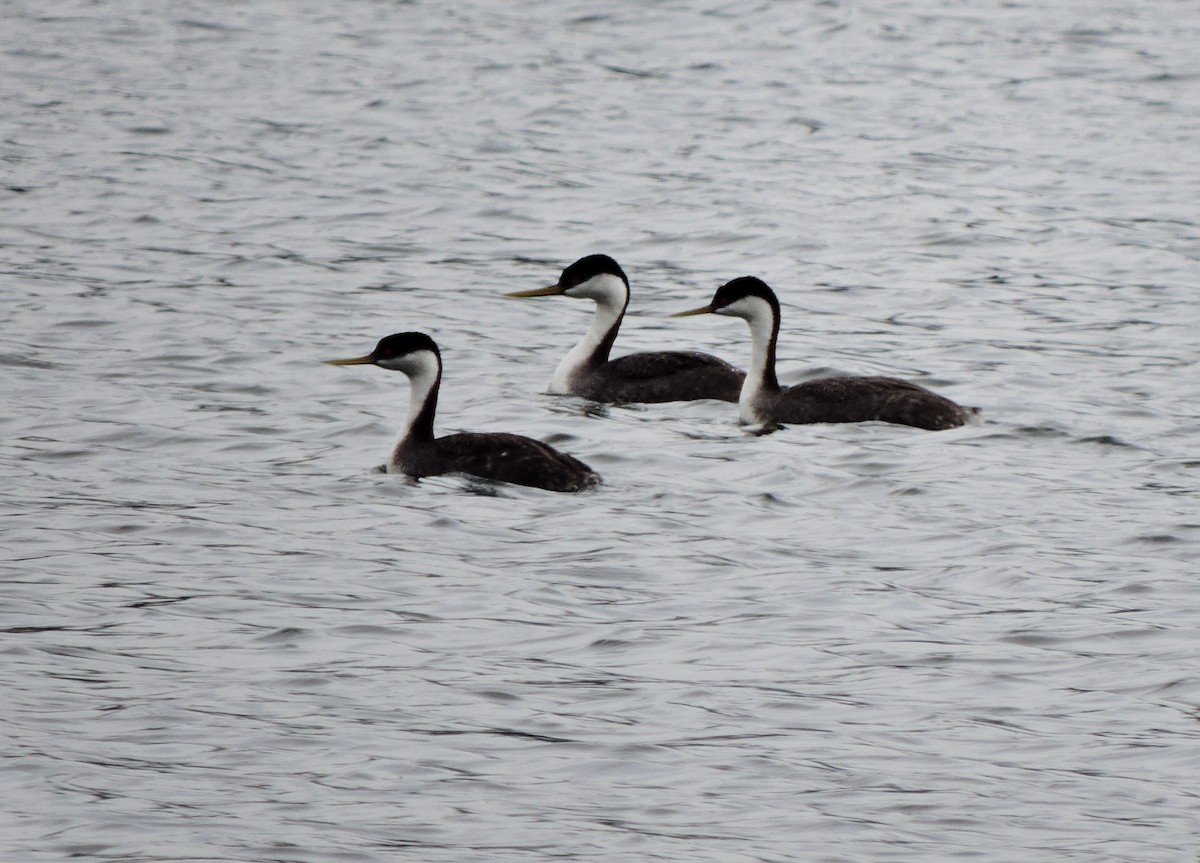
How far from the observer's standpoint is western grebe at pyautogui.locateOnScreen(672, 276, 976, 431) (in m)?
14.7

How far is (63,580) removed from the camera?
1111cm

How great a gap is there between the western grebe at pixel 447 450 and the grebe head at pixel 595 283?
269 cm

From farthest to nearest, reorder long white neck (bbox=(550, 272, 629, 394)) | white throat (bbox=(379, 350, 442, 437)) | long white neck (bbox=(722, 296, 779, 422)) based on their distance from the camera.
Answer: long white neck (bbox=(550, 272, 629, 394)) < long white neck (bbox=(722, 296, 779, 422)) < white throat (bbox=(379, 350, 442, 437))

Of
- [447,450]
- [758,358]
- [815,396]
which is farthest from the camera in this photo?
[758,358]

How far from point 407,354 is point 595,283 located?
3.01 metres

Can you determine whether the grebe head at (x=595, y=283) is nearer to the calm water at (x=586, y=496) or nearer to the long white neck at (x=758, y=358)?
the calm water at (x=586, y=496)

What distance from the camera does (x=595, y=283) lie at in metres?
16.5

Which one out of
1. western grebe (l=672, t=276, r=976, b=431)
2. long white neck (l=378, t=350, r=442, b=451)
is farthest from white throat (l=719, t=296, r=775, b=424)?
long white neck (l=378, t=350, r=442, b=451)

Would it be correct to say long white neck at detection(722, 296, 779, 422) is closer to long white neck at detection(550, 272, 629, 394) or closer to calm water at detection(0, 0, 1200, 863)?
calm water at detection(0, 0, 1200, 863)

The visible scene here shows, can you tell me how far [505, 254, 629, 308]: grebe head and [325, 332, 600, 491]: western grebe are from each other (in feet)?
8.83

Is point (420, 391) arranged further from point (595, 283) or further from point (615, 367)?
point (595, 283)

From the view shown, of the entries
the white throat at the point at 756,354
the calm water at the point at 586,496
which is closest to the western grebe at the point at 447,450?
the calm water at the point at 586,496

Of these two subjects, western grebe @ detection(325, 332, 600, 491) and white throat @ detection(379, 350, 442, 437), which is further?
white throat @ detection(379, 350, 442, 437)

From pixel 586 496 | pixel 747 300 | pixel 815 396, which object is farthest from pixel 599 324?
pixel 586 496
